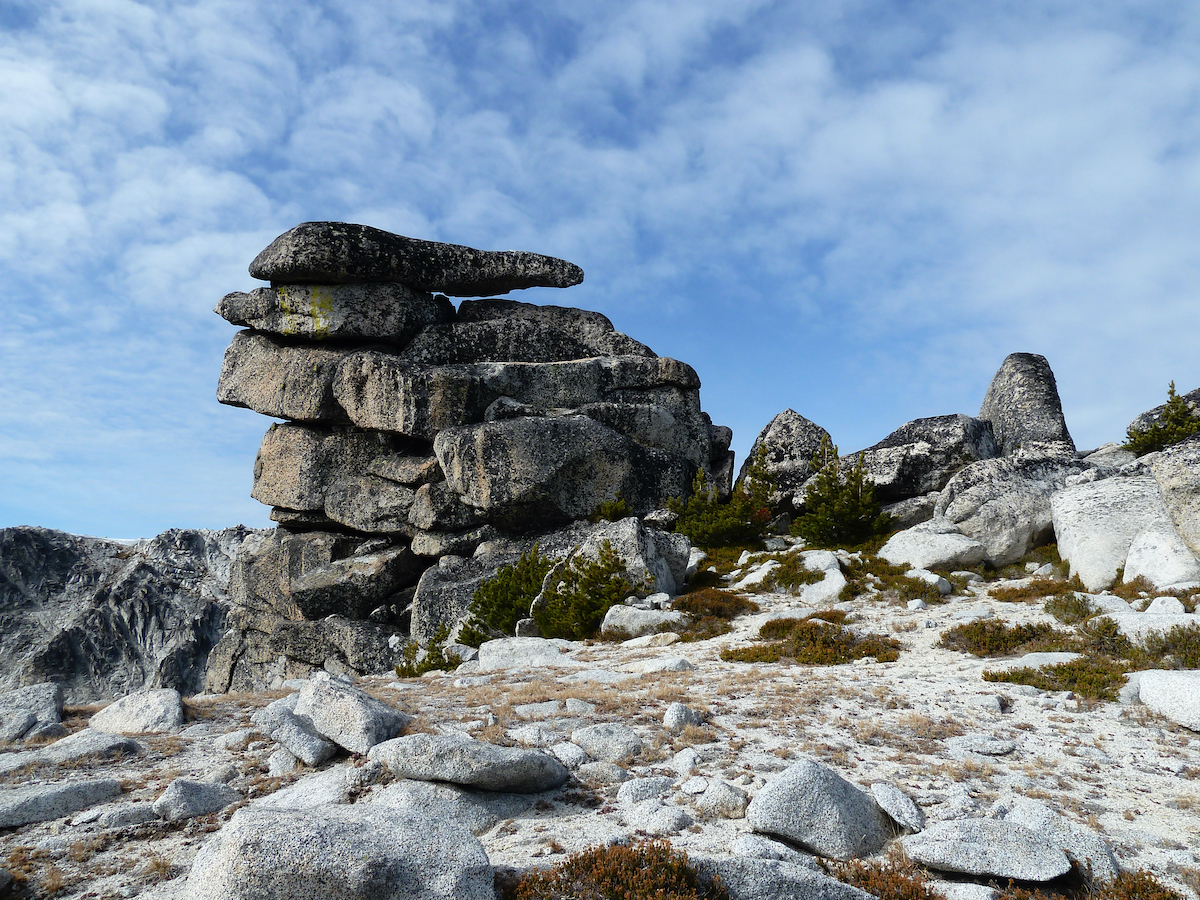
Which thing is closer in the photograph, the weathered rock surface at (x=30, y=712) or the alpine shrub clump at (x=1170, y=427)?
the weathered rock surface at (x=30, y=712)

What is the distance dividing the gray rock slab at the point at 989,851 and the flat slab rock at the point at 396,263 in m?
35.6

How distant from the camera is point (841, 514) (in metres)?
27.5

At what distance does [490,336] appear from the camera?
39281mm

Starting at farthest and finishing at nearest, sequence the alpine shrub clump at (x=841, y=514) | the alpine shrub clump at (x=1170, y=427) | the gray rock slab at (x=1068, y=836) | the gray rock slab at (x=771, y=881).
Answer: the alpine shrub clump at (x=841, y=514)
the alpine shrub clump at (x=1170, y=427)
the gray rock slab at (x=1068, y=836)
the gray rock slab at (x=771, y=881)

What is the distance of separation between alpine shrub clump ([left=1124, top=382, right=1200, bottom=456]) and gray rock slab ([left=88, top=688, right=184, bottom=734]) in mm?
29750

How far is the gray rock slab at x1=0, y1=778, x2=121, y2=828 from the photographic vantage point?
8.42 m

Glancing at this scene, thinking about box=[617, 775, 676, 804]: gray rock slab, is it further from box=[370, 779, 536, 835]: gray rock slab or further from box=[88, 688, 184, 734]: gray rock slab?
box=[88, 688, 184, 734]: gray rock slab

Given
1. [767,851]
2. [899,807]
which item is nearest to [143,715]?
[767,851]

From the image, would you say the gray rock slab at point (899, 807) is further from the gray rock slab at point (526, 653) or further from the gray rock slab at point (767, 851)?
the gray rock slab at point (526, 653)

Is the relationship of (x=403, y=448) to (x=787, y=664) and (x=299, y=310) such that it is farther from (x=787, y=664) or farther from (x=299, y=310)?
(x=787, y=664)

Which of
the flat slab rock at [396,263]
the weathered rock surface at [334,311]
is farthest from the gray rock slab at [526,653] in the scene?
the flat slab rock at [396,263]

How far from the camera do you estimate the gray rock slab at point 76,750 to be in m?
10.0

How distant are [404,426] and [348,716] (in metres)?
26.2

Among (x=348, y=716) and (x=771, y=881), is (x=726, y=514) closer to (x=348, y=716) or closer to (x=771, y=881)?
(x=348, y=716)
